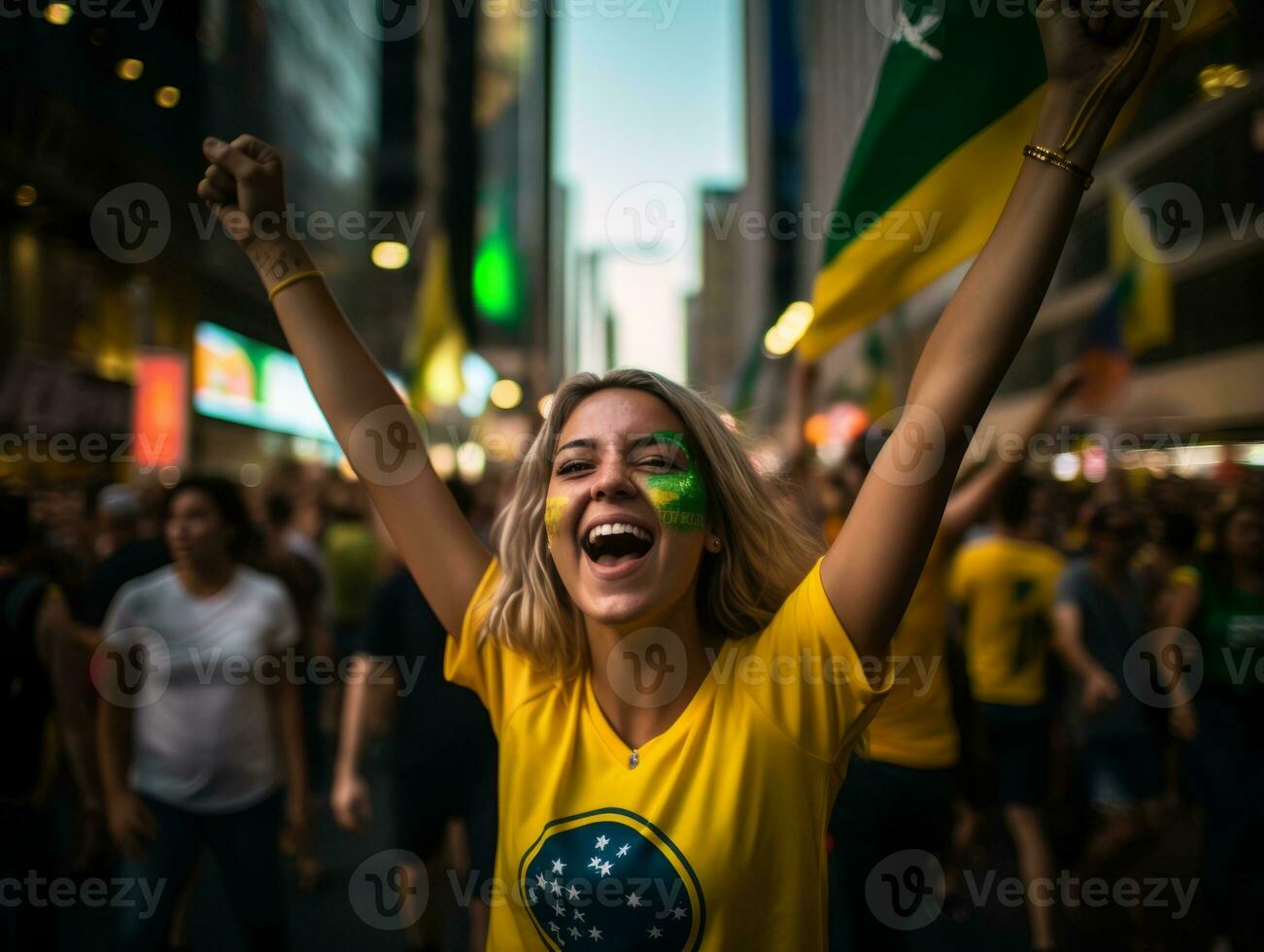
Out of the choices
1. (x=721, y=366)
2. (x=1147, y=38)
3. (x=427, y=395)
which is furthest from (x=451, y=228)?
(x=721, y=366)

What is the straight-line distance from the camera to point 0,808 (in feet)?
12.1

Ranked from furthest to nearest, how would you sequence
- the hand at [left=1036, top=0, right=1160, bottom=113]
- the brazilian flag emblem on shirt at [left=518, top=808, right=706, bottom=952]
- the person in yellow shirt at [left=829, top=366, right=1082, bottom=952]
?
the person in yellow shirt at [left=829, top=366, right=1082, bottom=952], the brazilian flag emblem on shirt at [left=518, top=808, right=706, bottom=952], the hand at [left=1036, top=0, right=1160, bottom=113]

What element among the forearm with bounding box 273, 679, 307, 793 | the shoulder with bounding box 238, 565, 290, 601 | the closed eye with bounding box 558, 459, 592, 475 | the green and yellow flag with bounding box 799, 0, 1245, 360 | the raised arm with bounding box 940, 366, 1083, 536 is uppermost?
the green and yellow flag with bounding box 799, 0, 1245, 360

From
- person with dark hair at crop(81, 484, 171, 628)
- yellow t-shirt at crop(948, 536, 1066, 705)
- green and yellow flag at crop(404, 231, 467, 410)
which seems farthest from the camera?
green and yellow flag at crop(404, 231, 467, 410)

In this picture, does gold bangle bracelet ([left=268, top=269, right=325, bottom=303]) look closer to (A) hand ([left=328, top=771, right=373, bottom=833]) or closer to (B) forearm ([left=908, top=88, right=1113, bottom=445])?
(B) forearm ([left=908, top=88, right=1113, bottom=445])

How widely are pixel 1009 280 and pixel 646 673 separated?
93cm

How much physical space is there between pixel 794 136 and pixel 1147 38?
282 feet

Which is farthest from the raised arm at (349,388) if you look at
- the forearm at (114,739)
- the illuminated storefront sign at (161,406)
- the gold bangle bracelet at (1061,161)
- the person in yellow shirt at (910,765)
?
the illuminated storefront sign at (161,406)

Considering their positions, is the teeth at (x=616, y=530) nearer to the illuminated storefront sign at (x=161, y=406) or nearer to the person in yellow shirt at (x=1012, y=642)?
the person in yellow shirt at (x=1012, y=642)

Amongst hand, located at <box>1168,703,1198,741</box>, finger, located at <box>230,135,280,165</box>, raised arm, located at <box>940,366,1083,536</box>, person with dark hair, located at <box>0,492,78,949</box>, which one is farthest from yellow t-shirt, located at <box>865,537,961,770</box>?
person with dark hair, located at <box>0,492,78,949</box>

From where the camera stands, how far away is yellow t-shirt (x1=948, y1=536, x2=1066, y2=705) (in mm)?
5219

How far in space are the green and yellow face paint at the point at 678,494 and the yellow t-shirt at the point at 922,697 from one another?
1945 millimetres

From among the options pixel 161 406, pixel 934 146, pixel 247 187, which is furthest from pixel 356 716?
pixel 161 406

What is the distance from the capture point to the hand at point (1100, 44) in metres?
1.48
